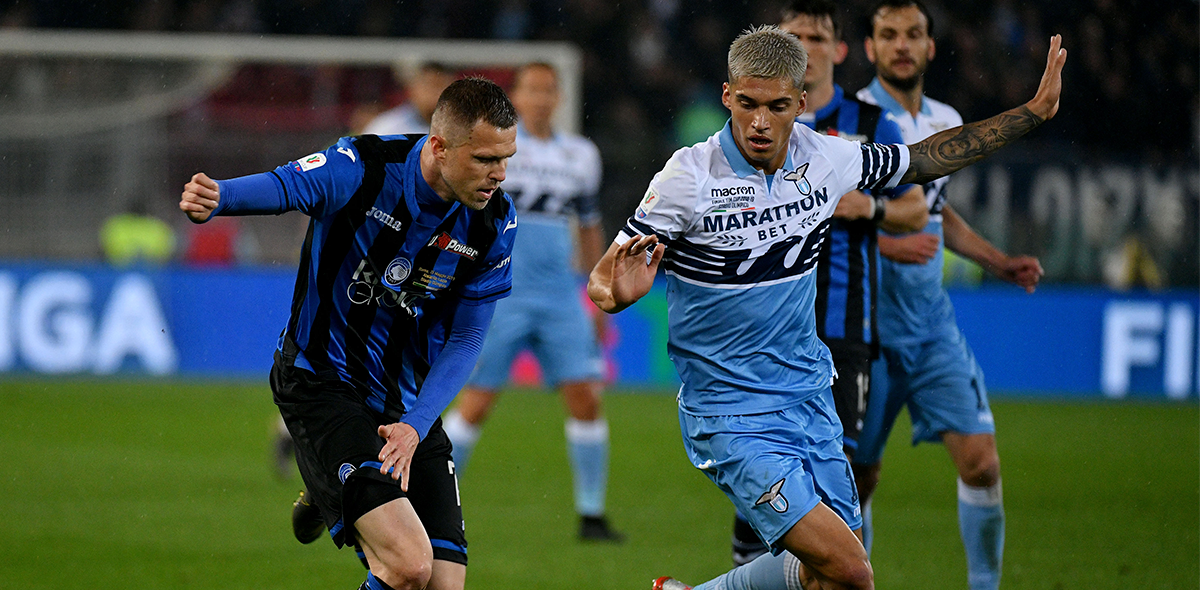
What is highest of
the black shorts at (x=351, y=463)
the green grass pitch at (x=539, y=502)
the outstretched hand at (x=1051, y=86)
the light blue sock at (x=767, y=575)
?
the outstretched hand at (x=1051, y=86)

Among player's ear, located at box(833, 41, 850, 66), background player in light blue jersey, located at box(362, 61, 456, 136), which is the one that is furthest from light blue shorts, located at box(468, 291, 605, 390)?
player's ear, located at box(833, 41, 850, 66)

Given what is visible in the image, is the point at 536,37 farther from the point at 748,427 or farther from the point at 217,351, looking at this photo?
the point at 748,427

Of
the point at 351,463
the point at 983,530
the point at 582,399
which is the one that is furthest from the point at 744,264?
the point at 582,399

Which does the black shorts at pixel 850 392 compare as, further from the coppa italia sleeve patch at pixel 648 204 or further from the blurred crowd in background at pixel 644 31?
the blurred crowd in background at pixel 644 31

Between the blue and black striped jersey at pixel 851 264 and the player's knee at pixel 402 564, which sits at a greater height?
the blue and black striped jersey at pixel 851 264

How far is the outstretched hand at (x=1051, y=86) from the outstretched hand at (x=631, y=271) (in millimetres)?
1452

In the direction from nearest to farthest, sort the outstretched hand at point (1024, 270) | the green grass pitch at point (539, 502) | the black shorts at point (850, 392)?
1. the black shorts at point (850, 392)
2. the outstretched hand at point (1024, 270)
3. the green grass pitch at point (539, 502)

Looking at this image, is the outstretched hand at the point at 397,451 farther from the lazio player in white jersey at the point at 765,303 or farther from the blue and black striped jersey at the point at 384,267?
the lazio player in white jersey at the point at 765,303

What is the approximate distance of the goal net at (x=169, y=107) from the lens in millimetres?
14383

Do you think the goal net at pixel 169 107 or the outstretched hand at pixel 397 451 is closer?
the outstretched hand at pixel 397 451

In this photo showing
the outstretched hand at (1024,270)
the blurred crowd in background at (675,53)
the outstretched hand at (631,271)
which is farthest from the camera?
the blurred crowd in background at (675,53)


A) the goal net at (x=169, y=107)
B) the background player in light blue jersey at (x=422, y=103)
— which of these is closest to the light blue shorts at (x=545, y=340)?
the background player in light blue jersey at (x=422, y=103)

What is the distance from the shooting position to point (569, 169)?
709cm

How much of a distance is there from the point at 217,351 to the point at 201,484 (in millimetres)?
4479
